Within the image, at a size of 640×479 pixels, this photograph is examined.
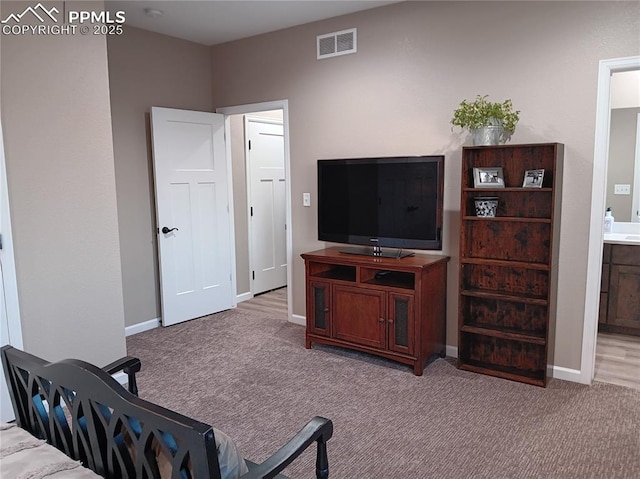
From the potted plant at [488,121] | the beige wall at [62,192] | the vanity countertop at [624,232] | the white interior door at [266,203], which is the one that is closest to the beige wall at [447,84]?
the potted plant at [488,121]

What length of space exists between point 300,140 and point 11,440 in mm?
3429

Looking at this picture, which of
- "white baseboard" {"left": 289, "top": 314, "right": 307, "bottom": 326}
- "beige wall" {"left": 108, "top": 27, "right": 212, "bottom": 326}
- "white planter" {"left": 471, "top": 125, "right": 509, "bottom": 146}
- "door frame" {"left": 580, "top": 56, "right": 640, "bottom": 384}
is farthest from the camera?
"white baseboard" {"left": 289, "top": 314, "right": 307, "bottom": 326}

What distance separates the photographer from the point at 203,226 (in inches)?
193

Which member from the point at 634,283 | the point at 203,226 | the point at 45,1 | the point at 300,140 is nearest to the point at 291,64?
the point at 300,140

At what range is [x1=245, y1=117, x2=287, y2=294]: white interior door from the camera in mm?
5641

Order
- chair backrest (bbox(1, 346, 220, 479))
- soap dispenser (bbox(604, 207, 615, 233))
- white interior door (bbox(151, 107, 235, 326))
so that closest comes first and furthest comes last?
1. chair backrest (bbox(1, 346, 220, 479))
2. soap dispenser (bbox(604, 207, 615, 233))
3. white interior door (bbox(151, 107, 235, 326))

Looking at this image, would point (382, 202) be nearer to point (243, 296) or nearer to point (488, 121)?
point (488, 121)

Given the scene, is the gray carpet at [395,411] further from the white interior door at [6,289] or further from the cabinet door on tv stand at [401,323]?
A: the white interior door at [6,289]

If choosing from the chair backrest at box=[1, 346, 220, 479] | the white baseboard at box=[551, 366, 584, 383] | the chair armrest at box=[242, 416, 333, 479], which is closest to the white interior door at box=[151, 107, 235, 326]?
the chair backrest at box=[1, 346, 220, 479]

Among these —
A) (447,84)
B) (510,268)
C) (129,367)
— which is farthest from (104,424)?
(447,84)

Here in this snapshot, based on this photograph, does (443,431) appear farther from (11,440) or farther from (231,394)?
(11,440)

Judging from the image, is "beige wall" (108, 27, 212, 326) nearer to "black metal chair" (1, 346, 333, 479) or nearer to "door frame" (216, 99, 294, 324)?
"door frame" (216, 99, 294, 324)

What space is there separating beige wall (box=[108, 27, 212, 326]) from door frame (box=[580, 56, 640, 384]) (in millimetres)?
3588

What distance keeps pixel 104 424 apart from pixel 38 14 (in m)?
2.57
